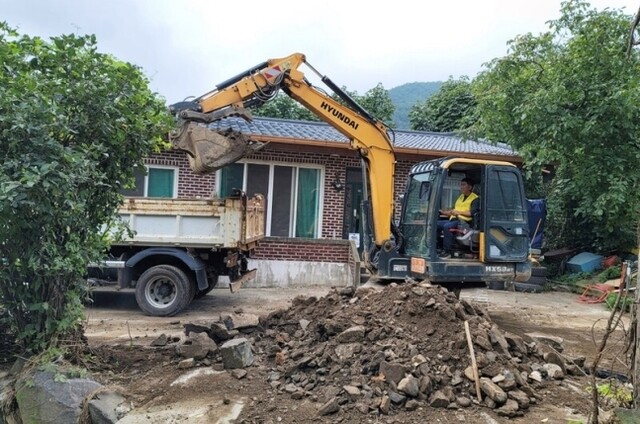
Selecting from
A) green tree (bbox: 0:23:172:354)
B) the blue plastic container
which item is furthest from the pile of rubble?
the blue plastic container

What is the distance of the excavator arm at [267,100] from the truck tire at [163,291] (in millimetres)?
2785

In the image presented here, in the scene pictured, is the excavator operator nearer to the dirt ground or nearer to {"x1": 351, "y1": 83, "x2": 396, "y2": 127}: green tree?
the dirt ground

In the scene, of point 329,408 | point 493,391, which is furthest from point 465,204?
point 329,408

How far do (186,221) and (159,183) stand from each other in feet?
15.2

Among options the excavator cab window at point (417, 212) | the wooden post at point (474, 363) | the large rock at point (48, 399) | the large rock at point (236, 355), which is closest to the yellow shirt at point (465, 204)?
the excavator cab window at point (417, 212)

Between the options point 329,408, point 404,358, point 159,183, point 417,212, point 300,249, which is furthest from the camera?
point 159,183

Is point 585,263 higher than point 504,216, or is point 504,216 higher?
point 504,216

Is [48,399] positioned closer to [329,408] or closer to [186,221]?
[329,408]

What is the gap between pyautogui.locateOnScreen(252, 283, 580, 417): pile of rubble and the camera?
4.49 m

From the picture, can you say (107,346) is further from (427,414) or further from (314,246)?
(314,246)

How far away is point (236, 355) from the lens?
534cm

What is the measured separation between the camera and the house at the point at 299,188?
12344 millimetres

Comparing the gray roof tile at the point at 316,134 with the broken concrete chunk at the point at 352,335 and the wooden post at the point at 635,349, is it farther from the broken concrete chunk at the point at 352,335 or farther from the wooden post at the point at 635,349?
the wooden post at the point at 635,349

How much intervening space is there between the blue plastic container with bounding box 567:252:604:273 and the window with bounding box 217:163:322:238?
260 inches
